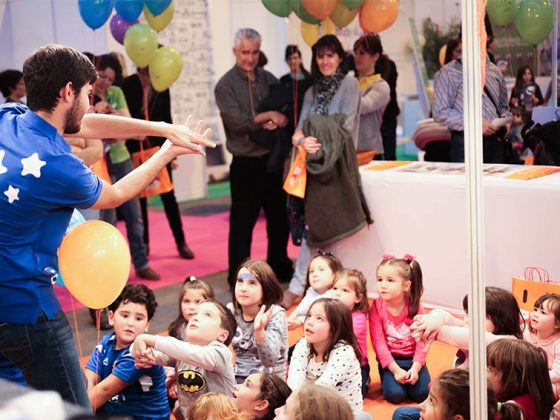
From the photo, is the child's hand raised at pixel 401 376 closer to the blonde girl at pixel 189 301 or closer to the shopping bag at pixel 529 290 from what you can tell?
the shopping bag at pixel 529 290

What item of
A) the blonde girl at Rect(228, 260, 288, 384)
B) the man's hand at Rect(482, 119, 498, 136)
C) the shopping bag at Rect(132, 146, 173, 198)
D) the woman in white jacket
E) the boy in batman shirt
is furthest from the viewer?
the shopping bag at Rect(132, 146, 173, 198)

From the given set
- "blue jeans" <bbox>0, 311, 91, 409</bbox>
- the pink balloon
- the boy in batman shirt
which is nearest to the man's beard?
"blue jeans" <bbox>0, 311, 91, 409</bbox>

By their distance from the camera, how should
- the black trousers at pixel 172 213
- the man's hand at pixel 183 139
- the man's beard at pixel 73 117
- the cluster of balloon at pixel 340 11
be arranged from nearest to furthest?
the man's beard at pixel 73 117 → the man's hand at pixel 183 139 → the cluster of balloon at pixel 340 11 → the black trousers at pixel 172 213

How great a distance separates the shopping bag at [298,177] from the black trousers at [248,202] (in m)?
0.41

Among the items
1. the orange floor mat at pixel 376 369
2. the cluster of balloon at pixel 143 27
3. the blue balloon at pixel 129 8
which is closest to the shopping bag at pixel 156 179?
the cluster of balloon at pixel 143 27

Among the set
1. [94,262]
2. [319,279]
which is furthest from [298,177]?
[94,262]

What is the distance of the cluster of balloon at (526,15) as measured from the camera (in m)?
5.12

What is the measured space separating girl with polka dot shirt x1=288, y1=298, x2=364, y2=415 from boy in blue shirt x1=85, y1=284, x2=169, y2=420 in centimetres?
53

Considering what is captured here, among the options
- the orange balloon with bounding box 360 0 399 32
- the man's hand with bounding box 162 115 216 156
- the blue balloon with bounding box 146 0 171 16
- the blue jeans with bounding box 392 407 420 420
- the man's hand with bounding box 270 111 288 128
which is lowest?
the blue jeans with bounding box 392 407 420 420

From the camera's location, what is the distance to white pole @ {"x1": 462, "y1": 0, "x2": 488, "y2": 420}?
7.50ft

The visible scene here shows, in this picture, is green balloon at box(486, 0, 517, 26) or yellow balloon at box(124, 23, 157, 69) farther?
yellow balloon at box(124, 23, 157, 69)

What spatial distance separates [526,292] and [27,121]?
2.76 meters

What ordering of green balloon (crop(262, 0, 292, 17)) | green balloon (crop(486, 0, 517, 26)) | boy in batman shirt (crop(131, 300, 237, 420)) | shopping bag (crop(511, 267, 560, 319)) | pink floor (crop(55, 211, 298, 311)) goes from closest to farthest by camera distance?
boy in batman shirt (crop(131, 300, 237, 420))
shopping bag (crop(511, 267, 560, 319))
green balloon (crop(486, 0, 517, 26))
green balloon (crop(262, 0, 292, 17))
pink floor (crop(55, 211, 298, 311))

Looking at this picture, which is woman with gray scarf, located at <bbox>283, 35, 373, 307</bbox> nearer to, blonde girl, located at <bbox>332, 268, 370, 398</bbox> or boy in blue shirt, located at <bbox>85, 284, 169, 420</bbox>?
blonde girl, located at <bbox>332, 268, 370, 398</bbox>
